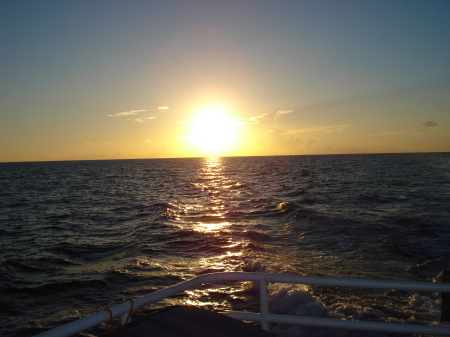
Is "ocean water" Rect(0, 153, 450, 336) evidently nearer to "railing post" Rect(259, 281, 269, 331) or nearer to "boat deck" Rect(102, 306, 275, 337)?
"railing post" Rect(259, 281, 269, 331)

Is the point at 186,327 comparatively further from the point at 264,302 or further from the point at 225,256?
the point at 225,256

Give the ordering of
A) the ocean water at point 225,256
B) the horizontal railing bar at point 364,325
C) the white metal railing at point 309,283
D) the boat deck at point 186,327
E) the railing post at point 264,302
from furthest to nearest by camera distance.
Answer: the ocean water at point 225,256, the railing post at point 264,302, the horizontal railing bar at point 364,325, the white metal railing at point 309,283, the boat deck at point 186,327

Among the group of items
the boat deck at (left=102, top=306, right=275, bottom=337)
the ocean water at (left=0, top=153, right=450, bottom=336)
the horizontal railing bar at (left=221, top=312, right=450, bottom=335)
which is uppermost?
the boat deck at (left=102, top=306, right=275, bottom=337)

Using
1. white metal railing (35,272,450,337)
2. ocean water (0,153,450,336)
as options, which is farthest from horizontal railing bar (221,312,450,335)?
ocean water (0,153,450,336)

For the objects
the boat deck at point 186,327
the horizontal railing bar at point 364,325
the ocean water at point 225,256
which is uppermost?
the boat deck at point 186,327

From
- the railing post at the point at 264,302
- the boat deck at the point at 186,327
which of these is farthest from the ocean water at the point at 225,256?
the boat deck at the point at 186,327

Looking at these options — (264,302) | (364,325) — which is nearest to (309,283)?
(264,302)

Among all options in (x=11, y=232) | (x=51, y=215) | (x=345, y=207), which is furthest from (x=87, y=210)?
(x=345, y=207)

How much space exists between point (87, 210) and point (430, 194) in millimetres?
25656

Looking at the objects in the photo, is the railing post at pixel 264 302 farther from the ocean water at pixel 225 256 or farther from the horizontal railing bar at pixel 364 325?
the ocean water at pixel 225 256

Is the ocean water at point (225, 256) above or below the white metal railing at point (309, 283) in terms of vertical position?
below

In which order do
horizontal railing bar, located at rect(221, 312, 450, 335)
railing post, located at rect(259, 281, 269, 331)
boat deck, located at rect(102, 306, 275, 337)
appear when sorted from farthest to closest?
railing post, located at rect(259, 281, 269, 331), horizontal railing bar, located at rect(221, 312, 450, 335), boat deck, located at rect(102, 306, 275, 337)

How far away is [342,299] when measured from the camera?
302 inches

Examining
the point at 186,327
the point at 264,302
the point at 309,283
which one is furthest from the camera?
the point at 264,302
